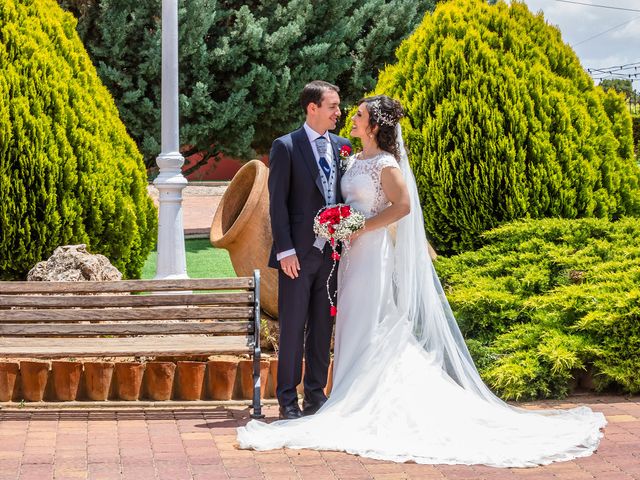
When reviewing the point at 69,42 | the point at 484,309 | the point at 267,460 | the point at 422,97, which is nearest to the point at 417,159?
the point at 422,97

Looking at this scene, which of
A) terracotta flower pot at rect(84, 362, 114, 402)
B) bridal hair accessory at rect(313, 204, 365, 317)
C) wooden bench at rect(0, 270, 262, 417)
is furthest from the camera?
terracotta flower pot at rect(84, 362, 114, 402)

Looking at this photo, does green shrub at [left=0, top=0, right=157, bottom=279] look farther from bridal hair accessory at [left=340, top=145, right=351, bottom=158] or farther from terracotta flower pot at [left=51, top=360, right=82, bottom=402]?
bridal hair accessory at [left=340, top=145, right=351, bottom=158]

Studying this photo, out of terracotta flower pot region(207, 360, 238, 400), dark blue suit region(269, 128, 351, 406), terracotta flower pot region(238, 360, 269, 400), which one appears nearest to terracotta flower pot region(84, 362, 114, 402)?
terracotta flower pot region(207, 360, 238, 400)

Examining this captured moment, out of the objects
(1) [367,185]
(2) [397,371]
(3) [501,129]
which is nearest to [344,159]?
(1) [367,185]

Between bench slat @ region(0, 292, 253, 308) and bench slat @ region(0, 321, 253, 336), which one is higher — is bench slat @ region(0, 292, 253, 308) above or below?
above

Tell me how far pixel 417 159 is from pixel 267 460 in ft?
12.9

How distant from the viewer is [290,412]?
5.23 metres

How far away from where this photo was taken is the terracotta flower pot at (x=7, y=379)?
18.7ft

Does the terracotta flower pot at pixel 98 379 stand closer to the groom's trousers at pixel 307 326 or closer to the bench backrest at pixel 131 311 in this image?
the bench backrest at pixel 131 311

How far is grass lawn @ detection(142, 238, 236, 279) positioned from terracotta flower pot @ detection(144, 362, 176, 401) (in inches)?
213

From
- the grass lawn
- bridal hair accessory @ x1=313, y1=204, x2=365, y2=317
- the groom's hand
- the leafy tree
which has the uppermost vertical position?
the leafy tree

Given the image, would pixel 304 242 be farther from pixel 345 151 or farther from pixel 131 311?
pixel 131 311

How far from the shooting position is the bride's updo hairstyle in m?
5.19

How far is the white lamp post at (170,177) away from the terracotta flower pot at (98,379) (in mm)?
1998
